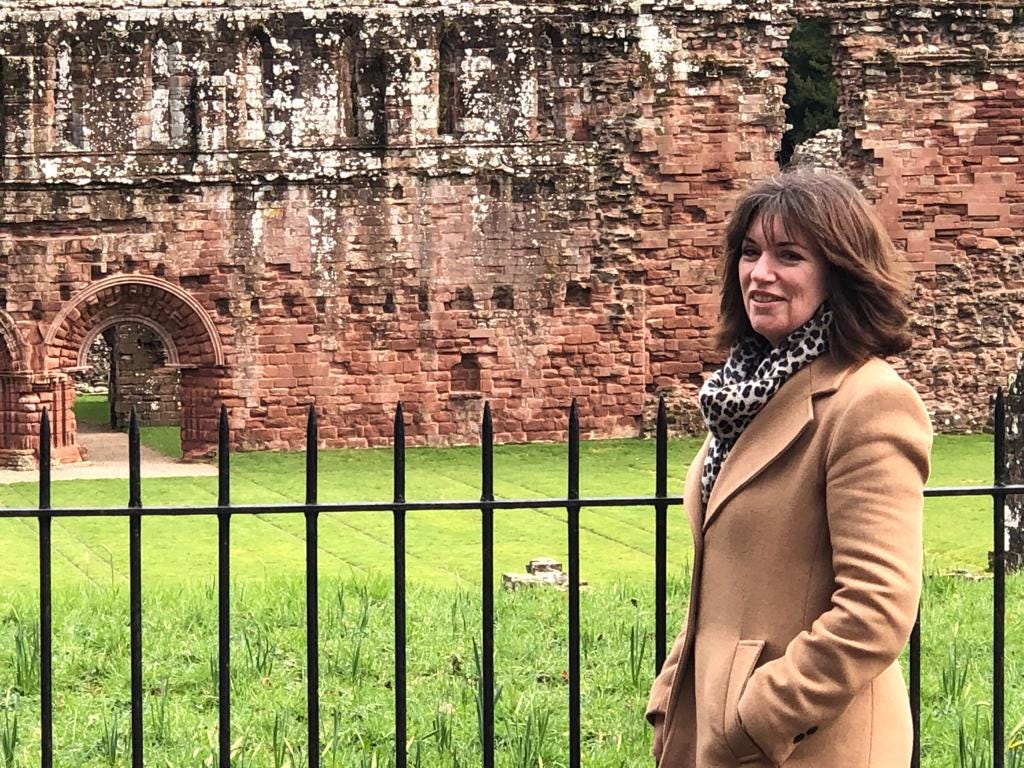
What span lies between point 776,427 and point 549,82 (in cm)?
1534

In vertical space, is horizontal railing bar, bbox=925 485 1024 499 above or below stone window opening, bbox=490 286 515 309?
below

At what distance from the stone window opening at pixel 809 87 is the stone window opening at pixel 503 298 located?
12871 millimetres

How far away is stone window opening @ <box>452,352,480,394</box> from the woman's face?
14981 mm

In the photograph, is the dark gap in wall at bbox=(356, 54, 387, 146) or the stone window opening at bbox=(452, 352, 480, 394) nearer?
the dark gap in wall at bbox=(356, 54, 387, 146)

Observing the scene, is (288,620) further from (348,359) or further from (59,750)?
(348,359)

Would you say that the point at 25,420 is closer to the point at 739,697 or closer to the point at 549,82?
the point at 549,82

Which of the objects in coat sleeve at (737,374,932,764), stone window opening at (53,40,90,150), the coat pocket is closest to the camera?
coat sleeve at (737,374,932,764)

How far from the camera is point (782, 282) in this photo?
126 inches

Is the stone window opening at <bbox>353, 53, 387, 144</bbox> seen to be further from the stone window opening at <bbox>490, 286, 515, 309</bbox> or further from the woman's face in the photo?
the woman's face

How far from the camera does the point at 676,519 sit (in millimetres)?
13258

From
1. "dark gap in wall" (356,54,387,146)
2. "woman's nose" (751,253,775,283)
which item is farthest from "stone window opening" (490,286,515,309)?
"woman's nose" (751,253,775,283)

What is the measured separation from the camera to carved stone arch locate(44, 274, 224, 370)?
57.4 ft

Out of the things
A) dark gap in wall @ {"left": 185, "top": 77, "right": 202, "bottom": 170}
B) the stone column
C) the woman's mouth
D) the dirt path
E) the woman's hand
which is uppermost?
dark gap in wall @ {"left": 185, "top": 77, "right": 202, "bottom": 170}

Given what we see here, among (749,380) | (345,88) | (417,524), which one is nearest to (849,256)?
(749,380)
